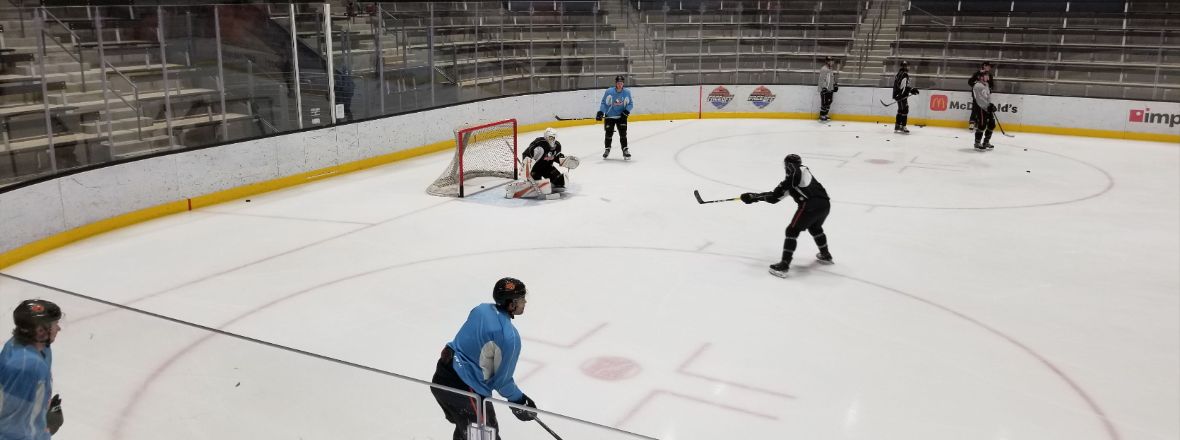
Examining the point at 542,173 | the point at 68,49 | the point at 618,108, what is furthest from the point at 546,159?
the point at 68,49

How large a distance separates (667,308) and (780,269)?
140 centimetres

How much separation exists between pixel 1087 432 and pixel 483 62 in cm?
1261

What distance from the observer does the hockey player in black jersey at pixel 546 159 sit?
36.1 ft

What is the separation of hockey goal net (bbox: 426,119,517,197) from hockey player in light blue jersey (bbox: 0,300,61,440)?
7.76 metres

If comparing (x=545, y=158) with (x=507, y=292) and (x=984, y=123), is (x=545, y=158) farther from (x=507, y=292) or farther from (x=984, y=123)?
(x=984, y=123)

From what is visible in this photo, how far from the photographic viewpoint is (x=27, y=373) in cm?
331

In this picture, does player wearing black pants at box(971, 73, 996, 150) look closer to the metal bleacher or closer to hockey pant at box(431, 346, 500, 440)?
the metal bleacher

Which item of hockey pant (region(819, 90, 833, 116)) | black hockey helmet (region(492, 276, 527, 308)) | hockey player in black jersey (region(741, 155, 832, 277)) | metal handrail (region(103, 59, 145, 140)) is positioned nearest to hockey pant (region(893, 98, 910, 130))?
hockey pant (region(819, 90, 833, 116))

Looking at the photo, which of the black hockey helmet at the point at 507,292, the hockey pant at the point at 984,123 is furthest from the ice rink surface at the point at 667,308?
the hockey pant at the point at 984,123

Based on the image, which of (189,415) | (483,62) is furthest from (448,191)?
(189,415)

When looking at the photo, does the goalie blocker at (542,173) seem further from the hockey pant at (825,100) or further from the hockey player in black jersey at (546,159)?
the hockey pant at (825,100)

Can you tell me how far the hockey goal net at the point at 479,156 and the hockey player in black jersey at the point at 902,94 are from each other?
8153 millimetres

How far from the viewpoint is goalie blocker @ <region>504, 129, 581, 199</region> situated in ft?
36.2

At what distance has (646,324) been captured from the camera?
263 inches
